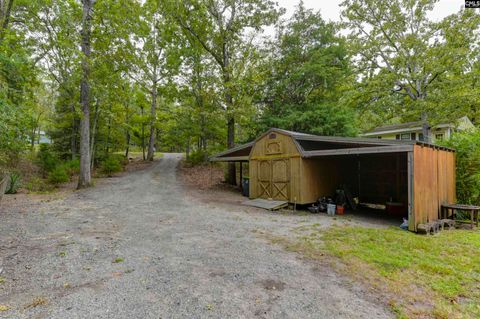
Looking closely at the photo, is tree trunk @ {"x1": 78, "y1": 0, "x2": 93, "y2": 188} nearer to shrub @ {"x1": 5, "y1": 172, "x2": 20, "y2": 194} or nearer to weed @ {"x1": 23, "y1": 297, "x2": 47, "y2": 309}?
shrub @ {"x1": 5, "y1": 172, "x2": 20, "y2": 194}

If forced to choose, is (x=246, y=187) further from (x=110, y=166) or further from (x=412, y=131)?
(x=412, y=131)

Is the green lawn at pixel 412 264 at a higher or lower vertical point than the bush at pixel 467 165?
lower

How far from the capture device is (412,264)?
4.04m

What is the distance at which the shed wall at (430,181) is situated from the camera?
6395 mm

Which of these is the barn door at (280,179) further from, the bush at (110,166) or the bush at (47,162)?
the bush at (47,162)

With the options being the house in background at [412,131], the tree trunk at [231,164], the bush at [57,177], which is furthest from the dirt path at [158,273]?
the house in background at [412,131]

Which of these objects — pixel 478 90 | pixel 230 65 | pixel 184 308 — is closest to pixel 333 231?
pixel 184 308

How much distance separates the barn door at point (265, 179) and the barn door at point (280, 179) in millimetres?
224

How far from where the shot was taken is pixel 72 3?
37.7 feet

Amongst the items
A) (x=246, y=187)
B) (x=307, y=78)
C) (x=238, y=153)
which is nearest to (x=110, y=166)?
(x=238, y=153)

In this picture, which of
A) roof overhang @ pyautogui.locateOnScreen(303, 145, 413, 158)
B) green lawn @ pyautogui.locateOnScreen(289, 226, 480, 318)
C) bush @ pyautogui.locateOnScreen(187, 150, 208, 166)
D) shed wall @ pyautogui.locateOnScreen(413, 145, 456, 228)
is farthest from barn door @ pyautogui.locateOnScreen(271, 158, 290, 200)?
bush @ pyautogui.locateOnScreen(187, 150, 208, 166)

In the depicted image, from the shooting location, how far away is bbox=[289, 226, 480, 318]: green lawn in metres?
2.92

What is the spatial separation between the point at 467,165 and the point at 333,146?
512 centimetres

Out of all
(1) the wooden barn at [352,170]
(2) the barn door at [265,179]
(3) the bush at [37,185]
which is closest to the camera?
(1) the wooden barn at [352,170]
